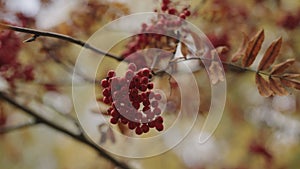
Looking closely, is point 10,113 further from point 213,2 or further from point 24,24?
point 213,2

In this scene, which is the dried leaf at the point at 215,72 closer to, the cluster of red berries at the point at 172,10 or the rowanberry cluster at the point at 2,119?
the cluster of red berries at the point at 172,10

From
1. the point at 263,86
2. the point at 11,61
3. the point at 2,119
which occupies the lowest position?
the point at 2,119

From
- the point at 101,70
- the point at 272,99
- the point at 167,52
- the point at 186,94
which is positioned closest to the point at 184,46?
the point at 167,52

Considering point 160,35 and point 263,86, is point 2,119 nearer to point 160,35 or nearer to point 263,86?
point 160,35

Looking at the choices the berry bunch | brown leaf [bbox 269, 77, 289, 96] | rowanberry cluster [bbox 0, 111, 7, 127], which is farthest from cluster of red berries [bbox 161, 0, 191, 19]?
rowanberry cluster [bbox 0, 111, 7, 127]

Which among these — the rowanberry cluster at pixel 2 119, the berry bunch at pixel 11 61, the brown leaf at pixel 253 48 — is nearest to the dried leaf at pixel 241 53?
the brown leaf at pixel 253 48

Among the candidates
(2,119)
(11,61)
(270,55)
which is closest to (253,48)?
(270,55)

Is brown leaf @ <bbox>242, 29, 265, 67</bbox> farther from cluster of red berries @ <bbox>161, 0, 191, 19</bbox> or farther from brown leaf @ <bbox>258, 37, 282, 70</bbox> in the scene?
cluster of red berries @ <bbox>161, 0, 191, 19</bbox>

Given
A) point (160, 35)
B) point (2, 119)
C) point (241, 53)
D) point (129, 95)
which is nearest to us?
point (129, 95)
